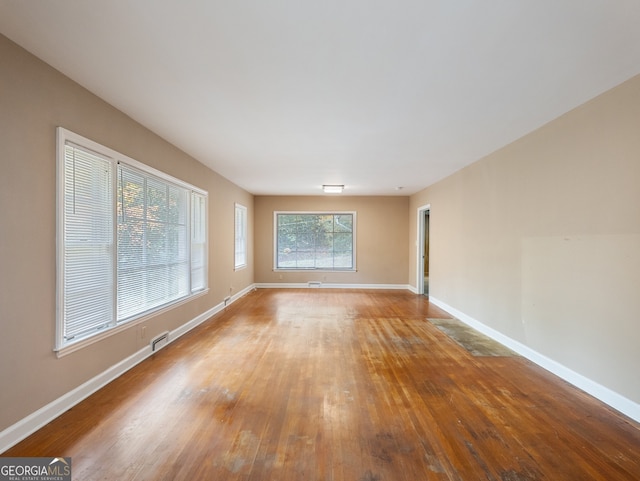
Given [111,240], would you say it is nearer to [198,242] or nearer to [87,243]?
[87,243]

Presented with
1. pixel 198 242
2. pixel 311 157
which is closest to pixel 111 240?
pixel 198 242

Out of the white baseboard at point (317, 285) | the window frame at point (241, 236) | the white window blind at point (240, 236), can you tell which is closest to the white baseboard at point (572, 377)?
the white baseboard at point (317, 285)

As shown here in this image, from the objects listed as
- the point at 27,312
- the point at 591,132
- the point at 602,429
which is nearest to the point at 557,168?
the point at 591,132

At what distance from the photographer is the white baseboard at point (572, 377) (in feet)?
7.47

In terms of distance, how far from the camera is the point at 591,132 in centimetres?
260

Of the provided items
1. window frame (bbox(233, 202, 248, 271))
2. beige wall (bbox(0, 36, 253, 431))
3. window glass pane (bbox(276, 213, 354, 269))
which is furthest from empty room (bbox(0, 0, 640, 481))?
window glass pane (bbox(276, 213, 354, 269))

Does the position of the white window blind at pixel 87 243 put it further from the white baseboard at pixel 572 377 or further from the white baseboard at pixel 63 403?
the white baseboard at pixel 572 377

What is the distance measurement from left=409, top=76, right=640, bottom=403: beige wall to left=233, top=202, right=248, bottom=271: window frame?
188 inches

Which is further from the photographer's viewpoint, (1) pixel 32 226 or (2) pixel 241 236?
(2) pixel 241 236

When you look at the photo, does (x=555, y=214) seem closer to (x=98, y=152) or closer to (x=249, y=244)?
(x=98, y=152)

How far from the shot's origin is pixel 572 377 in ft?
9.12

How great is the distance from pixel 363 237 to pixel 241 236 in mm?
3284

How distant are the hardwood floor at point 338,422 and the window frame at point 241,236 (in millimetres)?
3227

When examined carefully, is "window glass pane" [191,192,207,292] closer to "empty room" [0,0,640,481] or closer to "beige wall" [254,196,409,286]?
"empty room" [0,0,640,481]
